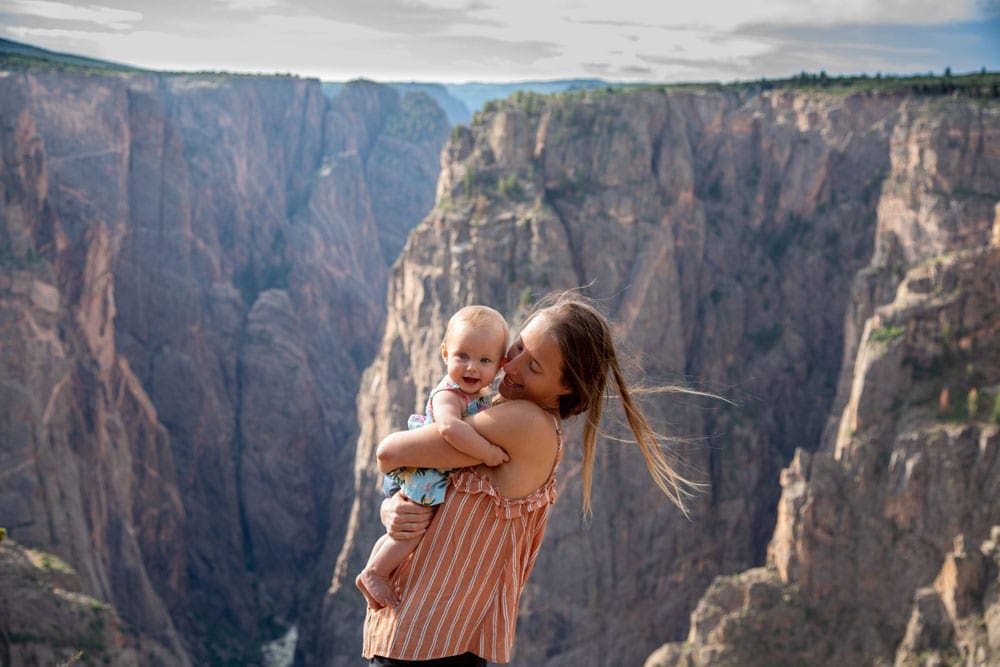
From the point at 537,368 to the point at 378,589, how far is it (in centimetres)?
152

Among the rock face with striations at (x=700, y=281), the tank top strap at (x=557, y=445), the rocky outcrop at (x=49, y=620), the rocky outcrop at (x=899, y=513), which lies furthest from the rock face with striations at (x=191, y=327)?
the tank top strap at (x=557, y=445)

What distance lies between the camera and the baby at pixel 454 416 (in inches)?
223

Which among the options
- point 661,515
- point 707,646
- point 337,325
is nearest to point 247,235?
point 337,325

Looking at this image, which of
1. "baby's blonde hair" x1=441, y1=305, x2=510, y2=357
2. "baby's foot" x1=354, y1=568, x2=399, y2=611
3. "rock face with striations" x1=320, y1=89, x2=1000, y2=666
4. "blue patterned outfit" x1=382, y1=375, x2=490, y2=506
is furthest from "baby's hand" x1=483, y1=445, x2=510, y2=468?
"rock face with striations" x1=320, y1=89, x2=1000, y2=666

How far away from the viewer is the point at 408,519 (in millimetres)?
5816

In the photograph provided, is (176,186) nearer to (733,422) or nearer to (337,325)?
(337,325)

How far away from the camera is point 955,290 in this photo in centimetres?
3741

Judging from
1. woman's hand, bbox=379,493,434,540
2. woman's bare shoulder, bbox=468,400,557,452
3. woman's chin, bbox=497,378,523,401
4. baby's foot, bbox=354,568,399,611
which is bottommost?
baby's foot, bbox=354,568,399,611

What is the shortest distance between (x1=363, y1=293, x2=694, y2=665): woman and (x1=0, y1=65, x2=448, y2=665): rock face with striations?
41.0 meters

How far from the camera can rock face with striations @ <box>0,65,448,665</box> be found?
4772 cm

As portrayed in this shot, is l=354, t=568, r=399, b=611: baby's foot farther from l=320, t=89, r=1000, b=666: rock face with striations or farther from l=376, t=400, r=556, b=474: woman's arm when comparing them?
l=320, t=89, r=1000, b=666: rock face with striations

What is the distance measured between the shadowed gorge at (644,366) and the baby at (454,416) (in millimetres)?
22523

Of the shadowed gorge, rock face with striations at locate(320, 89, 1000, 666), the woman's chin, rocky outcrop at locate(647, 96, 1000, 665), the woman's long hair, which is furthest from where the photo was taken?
rock face with striations at locate(320, 89, 1000, 666)

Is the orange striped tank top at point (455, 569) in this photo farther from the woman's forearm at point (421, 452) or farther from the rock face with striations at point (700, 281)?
the rock face with striations at point (700, 281)
